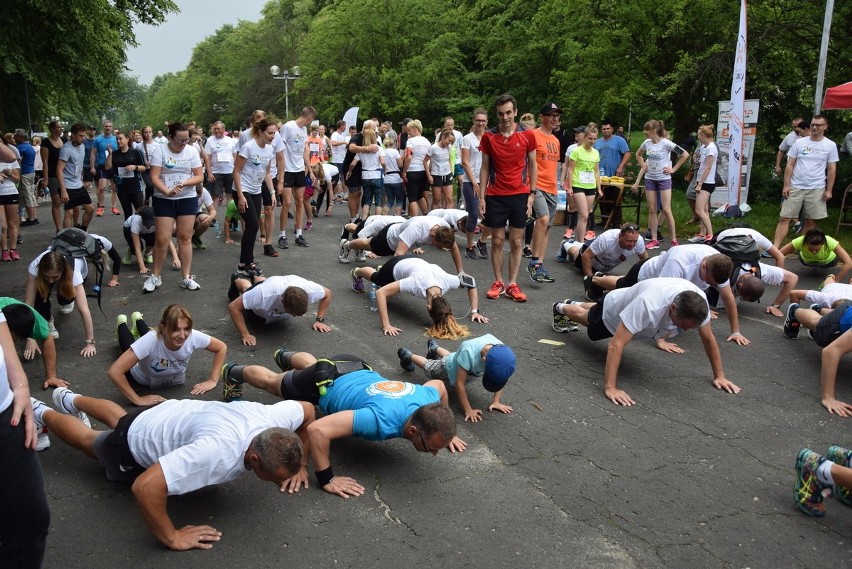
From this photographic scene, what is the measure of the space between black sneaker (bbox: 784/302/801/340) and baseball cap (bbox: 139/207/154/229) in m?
7.14

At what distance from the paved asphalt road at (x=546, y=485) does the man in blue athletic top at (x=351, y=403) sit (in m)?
0.24

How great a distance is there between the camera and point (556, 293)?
26.5ft

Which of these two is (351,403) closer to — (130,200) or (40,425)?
(40,425)

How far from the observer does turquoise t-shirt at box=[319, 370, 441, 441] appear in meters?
3.97

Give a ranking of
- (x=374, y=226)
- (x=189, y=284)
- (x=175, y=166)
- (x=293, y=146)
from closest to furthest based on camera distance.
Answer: (x=175, y=166)
(x=189, y=284)
(x=374, y=226)
(x=293, y=146)

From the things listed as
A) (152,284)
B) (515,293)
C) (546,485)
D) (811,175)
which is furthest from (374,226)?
Answer: (811,175)

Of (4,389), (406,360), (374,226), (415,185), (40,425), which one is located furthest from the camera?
(415,185)

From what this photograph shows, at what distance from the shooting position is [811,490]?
3725mm

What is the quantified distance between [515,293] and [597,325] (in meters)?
1.78

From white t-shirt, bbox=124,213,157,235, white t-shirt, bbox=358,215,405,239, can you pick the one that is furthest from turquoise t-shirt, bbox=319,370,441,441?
white t-shirt, bbox=124,213,157,235

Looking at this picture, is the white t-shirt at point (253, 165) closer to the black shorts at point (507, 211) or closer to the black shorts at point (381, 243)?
the black shorts at point (381, 243)

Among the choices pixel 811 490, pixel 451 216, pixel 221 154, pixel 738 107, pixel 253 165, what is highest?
pixel 738 107

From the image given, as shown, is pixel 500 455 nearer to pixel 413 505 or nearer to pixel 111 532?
pixel 413 505

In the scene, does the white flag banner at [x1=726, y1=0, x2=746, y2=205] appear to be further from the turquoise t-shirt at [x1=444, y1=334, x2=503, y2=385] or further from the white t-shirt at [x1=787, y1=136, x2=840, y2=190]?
the turquoise t-shirt at [x1=444, y1=334, x2=503, y2=385]
